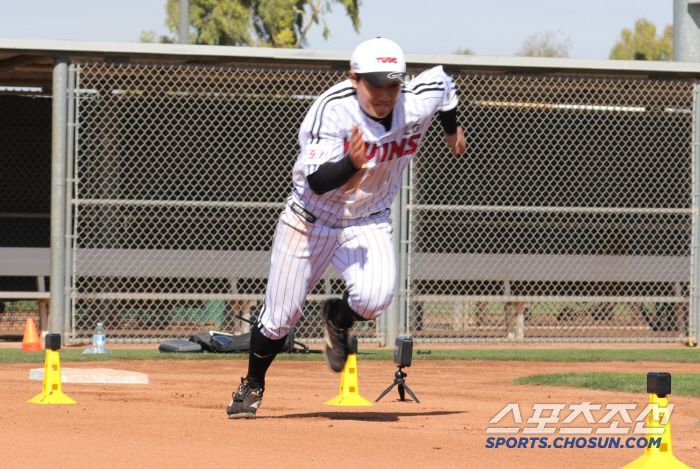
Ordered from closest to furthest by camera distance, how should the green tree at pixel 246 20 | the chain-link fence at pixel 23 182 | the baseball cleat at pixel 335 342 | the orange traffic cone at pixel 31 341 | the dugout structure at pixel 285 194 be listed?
the baseball cleat at pixel 335 342, the orange traffic cone at pixel 31 341, the dugout structure at pixel 285 194, the chain-link fence at pixel 23 182, the green tree at pixel 246 20

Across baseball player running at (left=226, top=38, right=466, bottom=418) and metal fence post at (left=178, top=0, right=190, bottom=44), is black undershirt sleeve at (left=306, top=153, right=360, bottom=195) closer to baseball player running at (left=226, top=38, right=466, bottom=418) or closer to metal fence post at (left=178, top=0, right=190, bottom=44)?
baseball player running at (left=226, top=38, right=466, bottom=418)

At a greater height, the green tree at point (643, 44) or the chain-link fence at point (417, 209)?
the green tree at point (643, 44)

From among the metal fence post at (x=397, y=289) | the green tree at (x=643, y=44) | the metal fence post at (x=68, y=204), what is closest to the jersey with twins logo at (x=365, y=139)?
the metal fence post at (x=397, y=289)

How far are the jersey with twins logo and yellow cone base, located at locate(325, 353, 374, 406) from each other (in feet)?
5.12

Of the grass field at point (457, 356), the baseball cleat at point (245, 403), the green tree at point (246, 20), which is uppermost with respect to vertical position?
the green tree at point (246, 20)

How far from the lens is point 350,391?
6121mm

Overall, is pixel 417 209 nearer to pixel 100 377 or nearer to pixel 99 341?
pixel 99 341

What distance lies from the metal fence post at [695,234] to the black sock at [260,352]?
7346 millimetres

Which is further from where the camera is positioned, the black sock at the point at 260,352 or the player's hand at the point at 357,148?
the black sock at the point at 260,352

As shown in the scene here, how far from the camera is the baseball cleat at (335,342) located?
4.99 metres

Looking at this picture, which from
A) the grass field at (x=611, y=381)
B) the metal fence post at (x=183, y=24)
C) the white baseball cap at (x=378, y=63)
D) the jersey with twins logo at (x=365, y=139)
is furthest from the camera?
the metal fence post at (x=183, y=24)

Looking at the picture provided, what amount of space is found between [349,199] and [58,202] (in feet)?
19.9

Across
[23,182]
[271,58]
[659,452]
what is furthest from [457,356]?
[23,182]

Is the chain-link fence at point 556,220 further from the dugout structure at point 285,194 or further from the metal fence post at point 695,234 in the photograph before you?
the metal fence post at point 695,234
